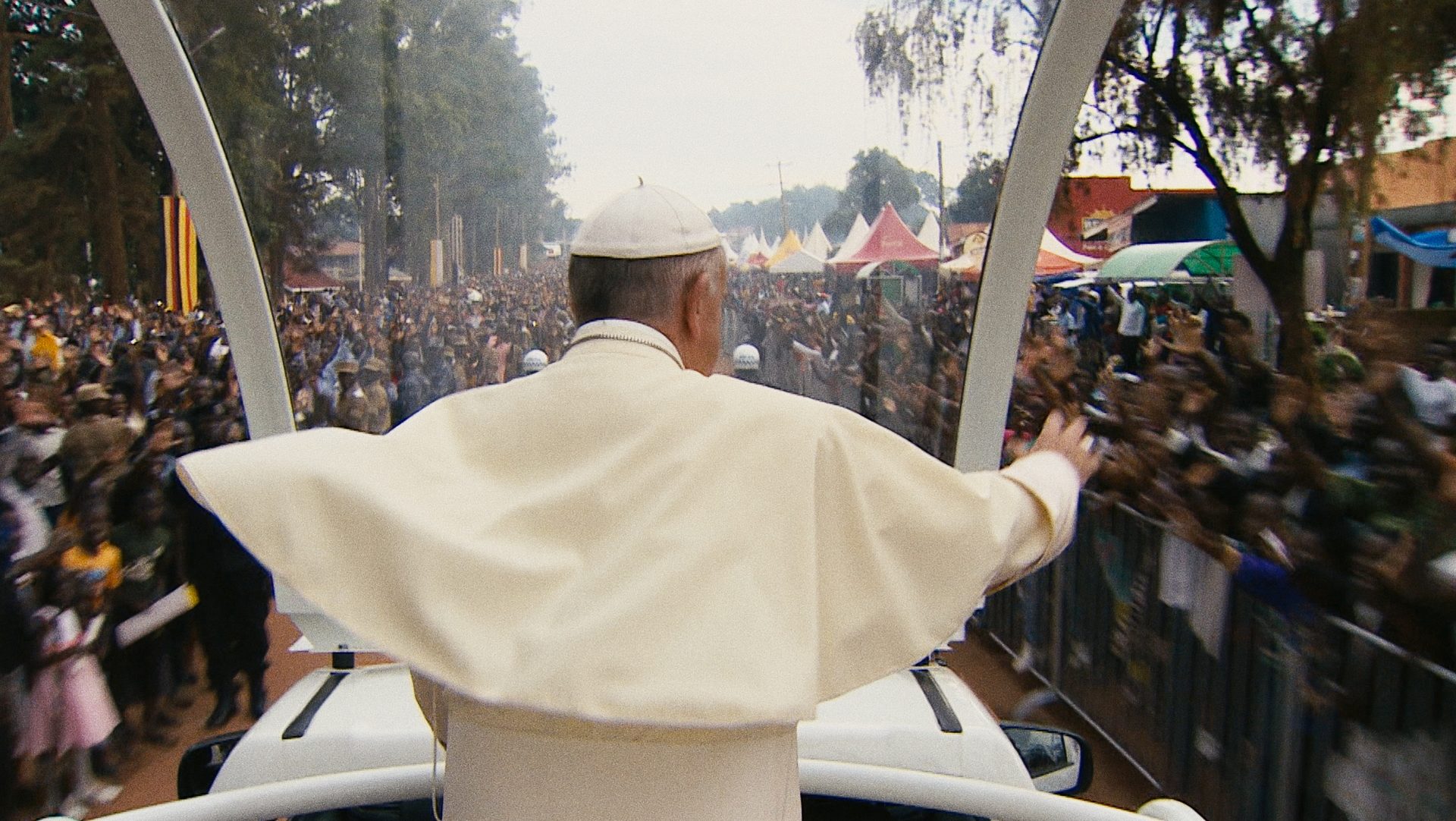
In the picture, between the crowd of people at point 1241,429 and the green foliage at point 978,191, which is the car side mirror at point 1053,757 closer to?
the crowd of people at point 1241,429

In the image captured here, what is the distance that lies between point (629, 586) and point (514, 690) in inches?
6.3

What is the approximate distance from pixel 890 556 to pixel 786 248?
1.46m

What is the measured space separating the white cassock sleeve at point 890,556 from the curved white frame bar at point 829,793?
21.3 inches

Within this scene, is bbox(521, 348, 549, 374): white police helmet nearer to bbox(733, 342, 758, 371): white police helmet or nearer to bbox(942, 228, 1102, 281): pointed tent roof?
bbox(733, 342, 758, 371): white police helmet

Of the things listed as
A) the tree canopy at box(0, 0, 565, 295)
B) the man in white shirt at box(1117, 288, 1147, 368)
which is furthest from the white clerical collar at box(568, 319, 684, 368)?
the man in white shirt at box(1117, 288, 1147, 368)

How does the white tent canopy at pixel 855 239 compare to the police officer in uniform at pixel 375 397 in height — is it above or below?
above

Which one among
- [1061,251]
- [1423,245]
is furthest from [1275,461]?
[1061,251]

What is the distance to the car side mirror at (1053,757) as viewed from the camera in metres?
2.62

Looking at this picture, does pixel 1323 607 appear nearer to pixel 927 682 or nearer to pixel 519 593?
pixel 927 682

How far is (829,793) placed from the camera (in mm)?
2102

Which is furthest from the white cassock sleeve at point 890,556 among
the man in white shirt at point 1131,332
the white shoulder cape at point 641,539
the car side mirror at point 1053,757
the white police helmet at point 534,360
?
the man in white shirt at point 1131,332

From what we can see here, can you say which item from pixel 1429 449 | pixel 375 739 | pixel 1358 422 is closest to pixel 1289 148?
pixel 1358 422

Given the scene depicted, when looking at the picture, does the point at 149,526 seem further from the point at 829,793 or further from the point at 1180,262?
the point at 1180,262

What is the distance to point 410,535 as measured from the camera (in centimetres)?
145
